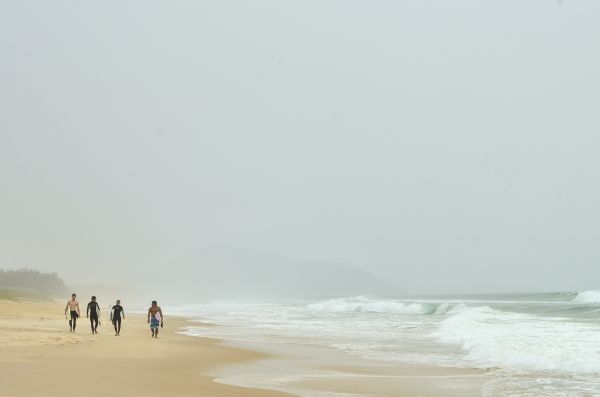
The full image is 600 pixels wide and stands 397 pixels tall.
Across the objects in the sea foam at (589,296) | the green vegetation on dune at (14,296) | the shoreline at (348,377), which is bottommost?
the sea foam at (589,296)

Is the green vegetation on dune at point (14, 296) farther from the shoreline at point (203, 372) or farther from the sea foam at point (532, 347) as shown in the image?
the sea foam at point (532, 347)

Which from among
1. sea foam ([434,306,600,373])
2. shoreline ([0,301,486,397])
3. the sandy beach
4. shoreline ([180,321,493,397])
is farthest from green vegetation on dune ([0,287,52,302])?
shoreline ([180,321,493,397])

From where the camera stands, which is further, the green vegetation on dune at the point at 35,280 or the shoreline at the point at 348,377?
the green vegetation on dune at the point at 35,280

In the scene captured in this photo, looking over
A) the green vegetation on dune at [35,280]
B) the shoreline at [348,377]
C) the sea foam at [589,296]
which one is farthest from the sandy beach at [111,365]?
the green vegetation on dune at [35,280]

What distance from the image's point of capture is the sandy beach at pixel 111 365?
10.2 metres

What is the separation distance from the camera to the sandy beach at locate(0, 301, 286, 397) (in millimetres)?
10250

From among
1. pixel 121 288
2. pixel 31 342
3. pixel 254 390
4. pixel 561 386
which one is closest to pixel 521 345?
pixel 561 386

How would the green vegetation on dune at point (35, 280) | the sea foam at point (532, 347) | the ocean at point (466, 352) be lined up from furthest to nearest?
the green vegetation on dune at point (35, 280)
the sea foam at point (532, 347)
the ocean at point (466, 352)

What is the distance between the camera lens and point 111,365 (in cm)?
1383

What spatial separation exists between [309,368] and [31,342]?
28.8 ft

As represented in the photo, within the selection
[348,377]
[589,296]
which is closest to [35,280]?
[589,296]

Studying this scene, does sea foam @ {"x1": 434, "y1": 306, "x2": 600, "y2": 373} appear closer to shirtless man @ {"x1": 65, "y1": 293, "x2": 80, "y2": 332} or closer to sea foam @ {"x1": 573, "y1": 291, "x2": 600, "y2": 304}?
shirtless man @ {"x1": 65, "y1": 293, "x2": 80, "y2": 332}

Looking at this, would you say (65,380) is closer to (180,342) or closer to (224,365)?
(224,365)

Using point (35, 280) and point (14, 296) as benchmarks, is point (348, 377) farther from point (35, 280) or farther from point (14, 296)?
point (35, 280)
